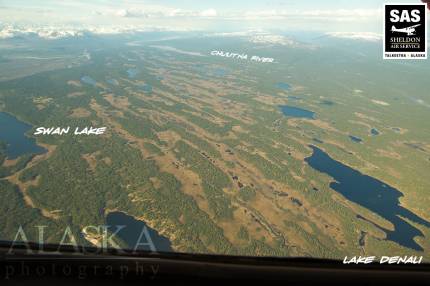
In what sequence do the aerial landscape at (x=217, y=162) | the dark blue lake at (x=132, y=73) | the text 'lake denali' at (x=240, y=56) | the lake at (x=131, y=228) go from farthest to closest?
the text 'lake denali' at (x=240, y=56) → the dark blue lake at (x=132, y=73) → the aerial landscape at (x=217, y=162) → the lake at (x=131, y=228)

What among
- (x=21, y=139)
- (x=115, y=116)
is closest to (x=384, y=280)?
(x=21, y=139)

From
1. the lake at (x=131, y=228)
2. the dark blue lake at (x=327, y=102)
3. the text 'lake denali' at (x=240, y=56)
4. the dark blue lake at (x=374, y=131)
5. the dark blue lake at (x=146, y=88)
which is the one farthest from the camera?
the text 'lake denali' at (x=240, y=56)

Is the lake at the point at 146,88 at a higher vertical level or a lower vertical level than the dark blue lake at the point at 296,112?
higher

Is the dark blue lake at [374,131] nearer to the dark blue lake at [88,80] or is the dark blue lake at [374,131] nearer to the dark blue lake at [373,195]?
the dark blue lake at [373,195]

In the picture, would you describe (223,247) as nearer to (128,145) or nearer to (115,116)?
(128,145)

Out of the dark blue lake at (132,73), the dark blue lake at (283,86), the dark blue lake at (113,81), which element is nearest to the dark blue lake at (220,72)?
the dark blue lake at (283,86)

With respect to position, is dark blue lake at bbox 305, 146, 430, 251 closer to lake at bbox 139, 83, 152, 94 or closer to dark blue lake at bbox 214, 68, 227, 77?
lake at bbox 139, 83, 152, 94
